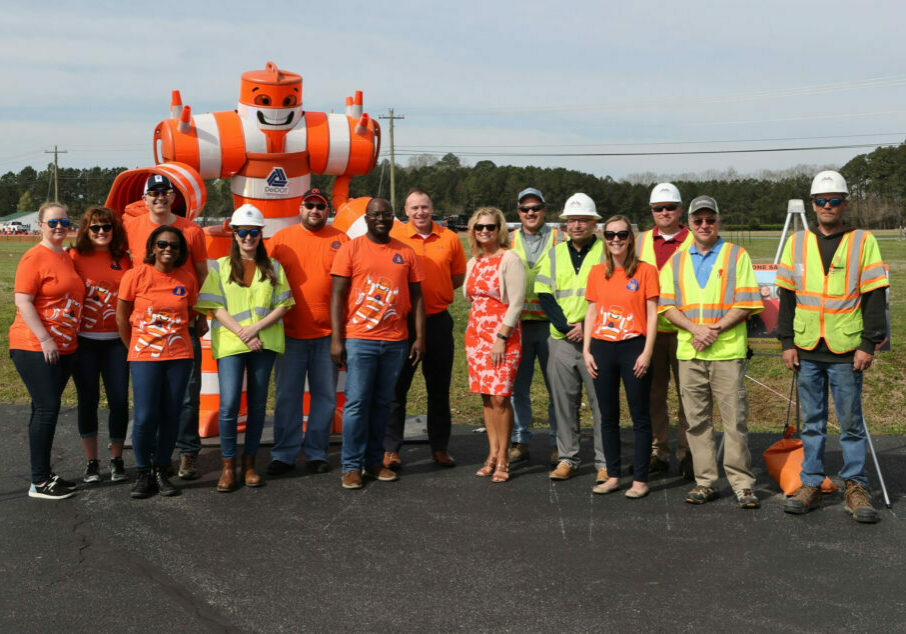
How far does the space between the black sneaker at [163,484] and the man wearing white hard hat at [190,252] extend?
0.29 meters

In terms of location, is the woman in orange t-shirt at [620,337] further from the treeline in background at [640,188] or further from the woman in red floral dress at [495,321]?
the treeline in background at [640,188]

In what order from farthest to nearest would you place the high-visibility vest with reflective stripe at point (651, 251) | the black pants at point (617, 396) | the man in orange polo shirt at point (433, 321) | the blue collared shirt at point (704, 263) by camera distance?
the man in orange polo shirt at point (433, 321) < the high-visibility vest with reflective stripe at point (651, 251) < the black pants at point (617, 396) < the blue collared shirt at point (704, 263)

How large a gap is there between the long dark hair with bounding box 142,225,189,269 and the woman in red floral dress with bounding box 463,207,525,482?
75.1 inches

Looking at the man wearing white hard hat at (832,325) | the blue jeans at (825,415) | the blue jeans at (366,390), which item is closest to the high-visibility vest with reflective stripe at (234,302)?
the blue jeans at (366,390)

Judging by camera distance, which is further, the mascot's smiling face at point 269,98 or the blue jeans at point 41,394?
the mascot's smiling face at point 269,98

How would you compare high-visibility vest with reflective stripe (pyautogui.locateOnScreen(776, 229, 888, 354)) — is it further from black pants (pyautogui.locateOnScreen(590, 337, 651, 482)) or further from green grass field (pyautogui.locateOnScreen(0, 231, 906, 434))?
green grass field (pyautogui.locateOnScreen(0, 231, 906, 434))

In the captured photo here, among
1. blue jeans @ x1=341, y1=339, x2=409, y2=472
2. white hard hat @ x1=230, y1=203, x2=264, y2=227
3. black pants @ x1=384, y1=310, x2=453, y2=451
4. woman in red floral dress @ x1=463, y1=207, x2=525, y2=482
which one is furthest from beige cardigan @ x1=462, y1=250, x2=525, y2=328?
white hard hat @ x1=230, y1=203, x2=264, y2=227

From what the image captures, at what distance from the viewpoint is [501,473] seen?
605 centimetres

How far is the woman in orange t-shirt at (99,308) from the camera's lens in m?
5.64

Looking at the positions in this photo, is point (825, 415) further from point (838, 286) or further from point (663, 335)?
point (663, 335)

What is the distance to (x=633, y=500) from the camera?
18.4 feet

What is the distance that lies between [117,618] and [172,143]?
4150 mm

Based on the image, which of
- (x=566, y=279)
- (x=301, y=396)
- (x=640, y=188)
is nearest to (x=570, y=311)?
(x=566, y=279)

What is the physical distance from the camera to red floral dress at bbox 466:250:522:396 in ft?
19.6
